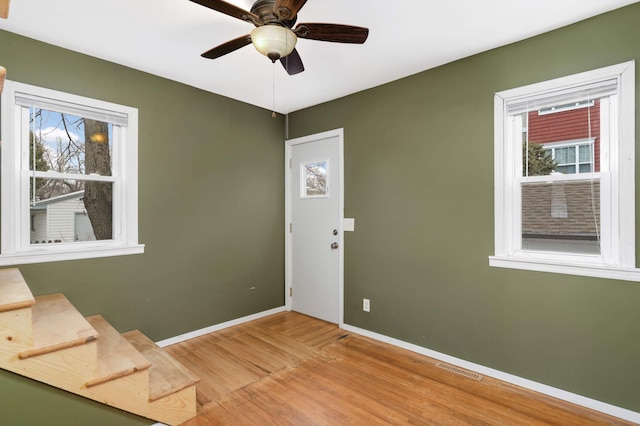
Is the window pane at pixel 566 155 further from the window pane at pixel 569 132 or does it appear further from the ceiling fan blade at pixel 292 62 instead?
the ceiling fan blade at pixel 292 62

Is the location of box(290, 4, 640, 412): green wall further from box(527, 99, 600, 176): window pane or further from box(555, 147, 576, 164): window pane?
box(555, 147, 576, 164): window pane

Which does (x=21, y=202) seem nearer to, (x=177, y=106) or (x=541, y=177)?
(x=177, y=106)

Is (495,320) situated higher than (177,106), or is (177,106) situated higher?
(177,106)

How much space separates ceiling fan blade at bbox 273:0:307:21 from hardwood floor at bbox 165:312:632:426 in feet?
7.66

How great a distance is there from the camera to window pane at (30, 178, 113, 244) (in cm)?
250

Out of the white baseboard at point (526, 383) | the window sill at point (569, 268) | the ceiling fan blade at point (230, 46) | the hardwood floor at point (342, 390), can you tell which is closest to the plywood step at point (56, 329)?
the hardwood floor at point (342, 390)

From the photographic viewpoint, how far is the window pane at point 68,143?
8.16 feet

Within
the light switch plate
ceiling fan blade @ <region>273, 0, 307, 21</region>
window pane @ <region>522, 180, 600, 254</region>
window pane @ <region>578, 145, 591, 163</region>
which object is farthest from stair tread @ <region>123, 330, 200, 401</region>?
window pane @ <region>578, 145, 591, 163</region>

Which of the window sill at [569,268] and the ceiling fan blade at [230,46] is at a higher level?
the ceiling fan blade at [230,46]

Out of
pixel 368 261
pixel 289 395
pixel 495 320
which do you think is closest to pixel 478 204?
pixel 495 320

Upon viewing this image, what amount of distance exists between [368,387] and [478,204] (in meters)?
1.65

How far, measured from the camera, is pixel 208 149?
339 centimetres

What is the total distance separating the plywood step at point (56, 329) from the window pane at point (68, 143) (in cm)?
108

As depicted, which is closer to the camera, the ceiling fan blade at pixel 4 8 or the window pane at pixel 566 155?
the ceiling fan blade at pixel 4 8
